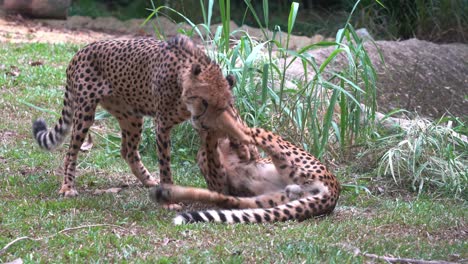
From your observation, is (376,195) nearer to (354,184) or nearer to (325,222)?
(354,184)

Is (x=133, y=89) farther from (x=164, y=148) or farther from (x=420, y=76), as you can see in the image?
(x=420, y=76)

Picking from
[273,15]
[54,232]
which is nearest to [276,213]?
[54,232]

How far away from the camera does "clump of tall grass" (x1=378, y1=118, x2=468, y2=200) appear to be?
571 centimetres

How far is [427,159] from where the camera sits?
5.95m

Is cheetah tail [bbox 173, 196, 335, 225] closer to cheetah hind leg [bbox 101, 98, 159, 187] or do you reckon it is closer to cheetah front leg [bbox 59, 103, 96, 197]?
cheetah front leg [bbox 59, 103, 96, 197]

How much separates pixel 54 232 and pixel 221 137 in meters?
1.19

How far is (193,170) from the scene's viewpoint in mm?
6020

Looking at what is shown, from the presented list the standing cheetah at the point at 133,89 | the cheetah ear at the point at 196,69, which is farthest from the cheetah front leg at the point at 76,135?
the cheetah ear at the point at 196,69

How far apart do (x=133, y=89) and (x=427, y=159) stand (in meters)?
2.25

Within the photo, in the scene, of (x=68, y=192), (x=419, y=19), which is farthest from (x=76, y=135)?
(x=419, y=19)

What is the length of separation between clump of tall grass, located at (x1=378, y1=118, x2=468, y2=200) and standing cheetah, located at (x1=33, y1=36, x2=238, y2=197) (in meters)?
1.75

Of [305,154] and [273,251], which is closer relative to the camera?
[273,251]

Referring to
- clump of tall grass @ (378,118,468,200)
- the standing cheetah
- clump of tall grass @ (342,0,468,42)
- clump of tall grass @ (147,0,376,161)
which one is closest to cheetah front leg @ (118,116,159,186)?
the standing cheetah

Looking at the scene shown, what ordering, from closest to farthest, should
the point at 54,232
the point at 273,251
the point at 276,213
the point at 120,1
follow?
the point at 273,251 < the point at 54,232 < the point at 276,213 < the point at 120,1
